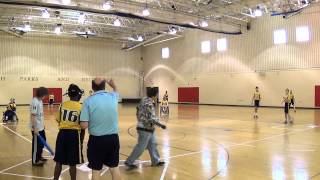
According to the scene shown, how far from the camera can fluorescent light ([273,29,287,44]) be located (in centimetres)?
3212

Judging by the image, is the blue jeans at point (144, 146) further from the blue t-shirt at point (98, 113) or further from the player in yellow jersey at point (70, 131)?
the blue t-shirt at point (98, 113)

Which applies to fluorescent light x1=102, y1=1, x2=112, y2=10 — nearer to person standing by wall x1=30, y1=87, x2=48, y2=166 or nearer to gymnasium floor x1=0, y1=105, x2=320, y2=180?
gymnasium floor x1=0, y1=105, x2=320, y2=180

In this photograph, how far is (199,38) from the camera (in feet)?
134

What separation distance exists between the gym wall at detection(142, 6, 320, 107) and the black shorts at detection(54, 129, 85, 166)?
28.4m

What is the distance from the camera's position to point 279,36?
32.6 meters

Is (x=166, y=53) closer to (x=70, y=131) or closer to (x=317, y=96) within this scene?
(x=317, y=96)

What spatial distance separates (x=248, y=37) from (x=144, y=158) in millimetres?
28440

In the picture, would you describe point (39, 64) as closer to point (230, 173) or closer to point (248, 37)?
point (248, 37)

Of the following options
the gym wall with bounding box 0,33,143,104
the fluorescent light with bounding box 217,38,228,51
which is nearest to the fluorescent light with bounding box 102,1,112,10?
the fluorescent light with bounding box 217,38,228,51

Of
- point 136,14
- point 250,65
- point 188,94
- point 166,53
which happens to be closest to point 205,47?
point 188,94

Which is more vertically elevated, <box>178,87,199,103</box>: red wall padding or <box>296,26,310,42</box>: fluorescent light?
<box>296,26,310,42</box>: fluorescent light

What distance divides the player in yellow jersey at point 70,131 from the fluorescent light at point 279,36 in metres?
29.6

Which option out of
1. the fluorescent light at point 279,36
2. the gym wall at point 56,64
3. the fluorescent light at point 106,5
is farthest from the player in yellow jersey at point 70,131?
the gym wall at point 56,64

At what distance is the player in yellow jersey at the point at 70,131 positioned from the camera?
551 centimetres
